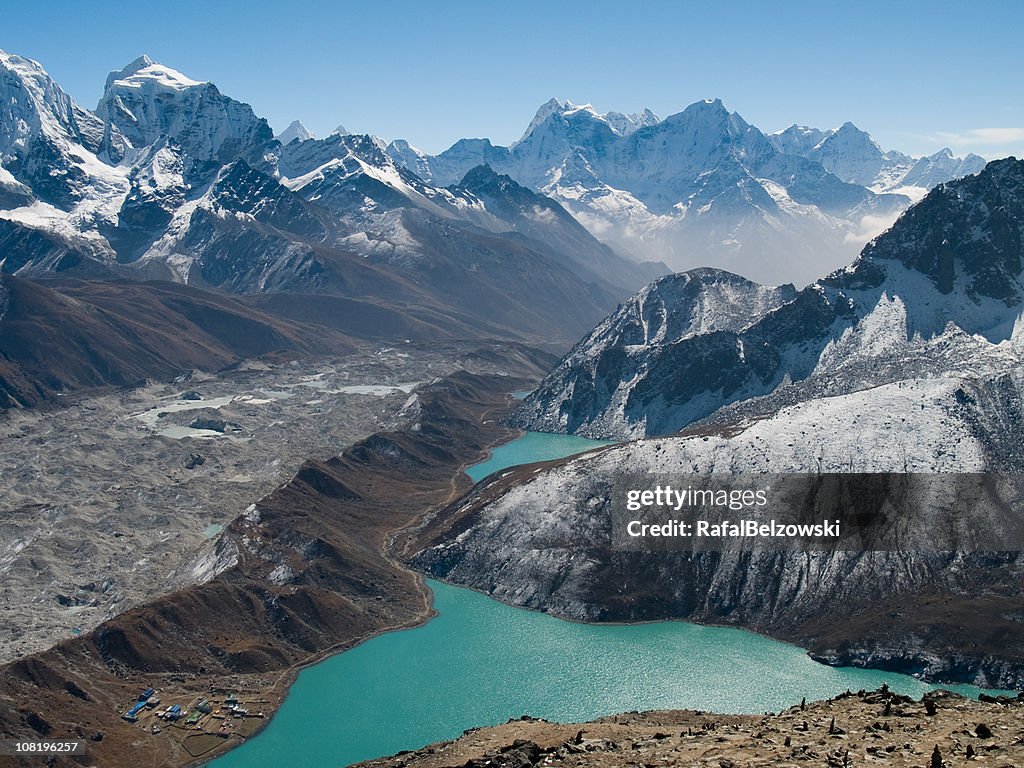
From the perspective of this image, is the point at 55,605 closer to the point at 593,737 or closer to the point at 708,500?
the point at 708,500

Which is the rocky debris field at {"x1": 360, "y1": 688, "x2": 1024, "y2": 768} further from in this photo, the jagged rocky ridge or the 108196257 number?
the jagged rocky ridge

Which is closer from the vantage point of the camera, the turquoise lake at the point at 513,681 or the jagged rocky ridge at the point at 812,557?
the turquoise lake at the point at 513,681

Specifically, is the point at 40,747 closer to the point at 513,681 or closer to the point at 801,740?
the point at 513,681

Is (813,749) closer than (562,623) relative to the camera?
Yes

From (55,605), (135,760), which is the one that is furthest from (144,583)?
(135,760)

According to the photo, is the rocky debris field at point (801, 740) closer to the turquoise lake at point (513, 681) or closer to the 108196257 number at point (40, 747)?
the turquoise lake at point (513, 681)

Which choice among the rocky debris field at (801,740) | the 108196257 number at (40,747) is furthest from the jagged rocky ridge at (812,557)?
the 108196257 number at (40,747)
